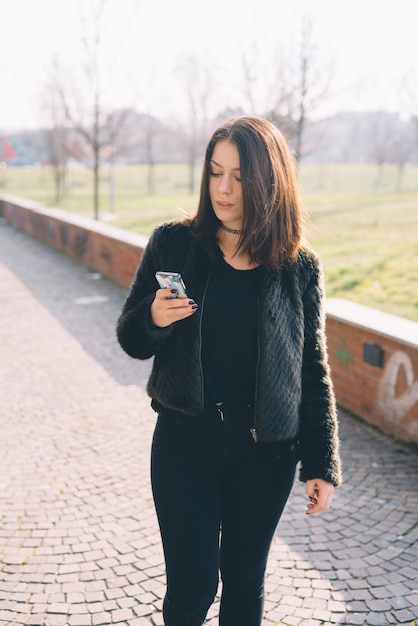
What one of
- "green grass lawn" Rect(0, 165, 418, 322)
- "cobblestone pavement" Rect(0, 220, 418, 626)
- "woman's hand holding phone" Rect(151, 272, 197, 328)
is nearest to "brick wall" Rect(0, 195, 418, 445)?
"cobblestone pavement" Rect(0, 220, 418, 626)

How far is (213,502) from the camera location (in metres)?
2.11

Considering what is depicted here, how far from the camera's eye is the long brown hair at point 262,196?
2123 mm

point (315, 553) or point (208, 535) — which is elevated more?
point (208, 535)

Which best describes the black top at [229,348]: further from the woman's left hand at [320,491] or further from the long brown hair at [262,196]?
the woman's left hand at [320,491]

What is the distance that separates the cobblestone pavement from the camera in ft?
10.1

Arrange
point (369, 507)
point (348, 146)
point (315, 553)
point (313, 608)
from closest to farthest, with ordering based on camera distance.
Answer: point (313, 608) < point (315, 553) < point (369, 507) < point (348, 146)

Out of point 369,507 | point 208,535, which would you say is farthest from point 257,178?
point 369,507

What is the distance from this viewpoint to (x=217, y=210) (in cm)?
221

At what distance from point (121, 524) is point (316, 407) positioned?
2008 mm

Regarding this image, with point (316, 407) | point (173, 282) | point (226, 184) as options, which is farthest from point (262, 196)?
point (316, 407)

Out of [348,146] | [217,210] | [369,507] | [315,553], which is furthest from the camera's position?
[348,146]

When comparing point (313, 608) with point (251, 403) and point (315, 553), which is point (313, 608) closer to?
point (315, 553)

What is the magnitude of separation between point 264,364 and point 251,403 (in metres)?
0.14

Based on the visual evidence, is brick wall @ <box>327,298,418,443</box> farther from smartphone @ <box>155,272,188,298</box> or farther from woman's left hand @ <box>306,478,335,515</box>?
smartphone @ <box>155,272,188,298</box>
